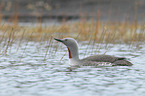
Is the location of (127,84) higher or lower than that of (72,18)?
lower

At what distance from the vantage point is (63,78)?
7430 millimetres

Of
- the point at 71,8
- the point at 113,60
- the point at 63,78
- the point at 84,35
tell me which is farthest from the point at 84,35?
the point at 71,8

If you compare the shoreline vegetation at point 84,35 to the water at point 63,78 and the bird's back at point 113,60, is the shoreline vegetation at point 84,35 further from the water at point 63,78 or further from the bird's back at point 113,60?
the bird's back at point 113,60

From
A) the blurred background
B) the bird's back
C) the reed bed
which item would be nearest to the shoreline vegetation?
the reed bed

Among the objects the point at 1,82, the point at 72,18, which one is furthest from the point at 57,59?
the point at 72,18

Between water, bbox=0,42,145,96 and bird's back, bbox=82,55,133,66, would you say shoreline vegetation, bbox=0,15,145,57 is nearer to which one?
water, bbox=0,42,145,96

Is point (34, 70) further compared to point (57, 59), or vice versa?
point (57, 59)

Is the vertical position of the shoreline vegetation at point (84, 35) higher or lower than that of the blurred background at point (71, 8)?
lower

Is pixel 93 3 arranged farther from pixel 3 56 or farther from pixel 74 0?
pixel 3 56

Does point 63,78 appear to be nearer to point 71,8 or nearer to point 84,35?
point 84,35

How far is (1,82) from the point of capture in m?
7.01

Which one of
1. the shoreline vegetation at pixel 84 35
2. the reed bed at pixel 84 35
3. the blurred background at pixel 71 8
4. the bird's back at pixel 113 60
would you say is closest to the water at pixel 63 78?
the bird's back at pixel 113 60

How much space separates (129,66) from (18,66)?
9.45 feet

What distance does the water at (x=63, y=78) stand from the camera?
622cm
